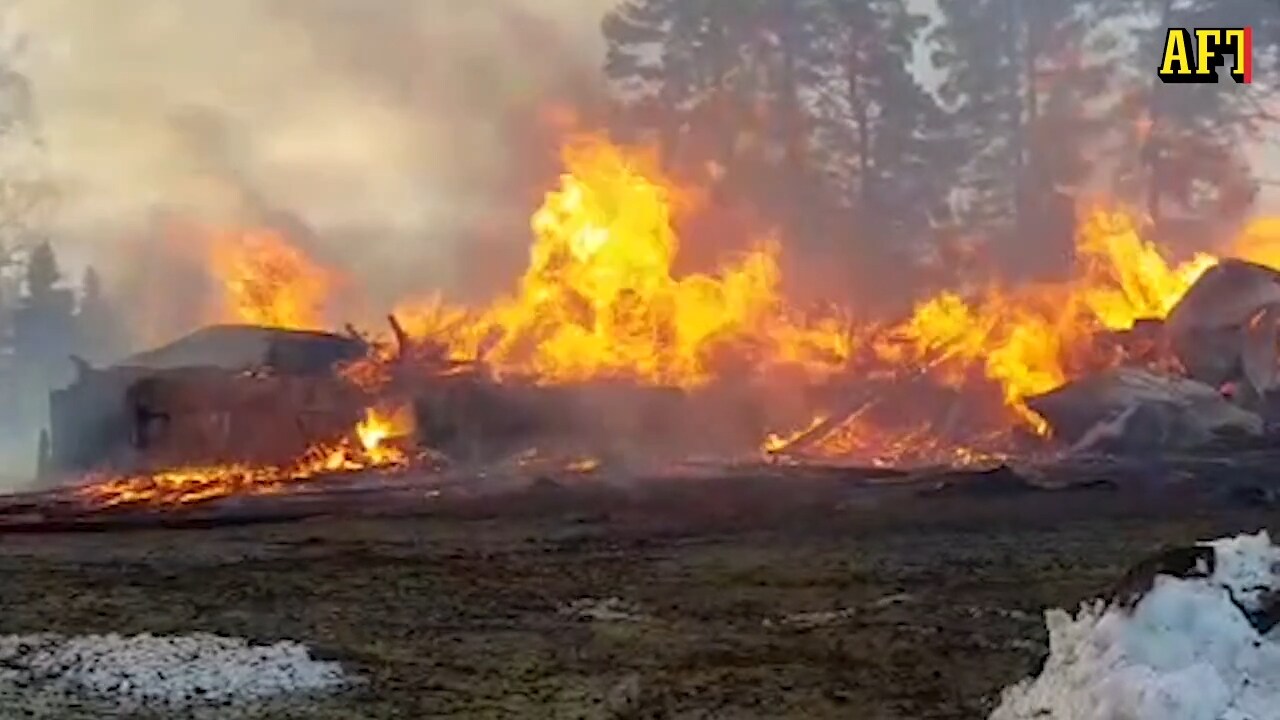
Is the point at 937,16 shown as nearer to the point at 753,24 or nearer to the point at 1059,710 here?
the point at 753,24

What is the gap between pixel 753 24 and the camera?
89.3ft

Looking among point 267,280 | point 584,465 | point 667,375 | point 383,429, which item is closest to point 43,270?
point 267,280

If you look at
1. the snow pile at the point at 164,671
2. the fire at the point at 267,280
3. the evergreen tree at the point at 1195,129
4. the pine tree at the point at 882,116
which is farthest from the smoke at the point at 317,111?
→ the snow pile at the point at 164,671

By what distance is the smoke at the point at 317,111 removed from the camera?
81.3ft

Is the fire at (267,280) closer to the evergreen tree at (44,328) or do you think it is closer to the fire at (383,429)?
the evergreen tree at (44,328)

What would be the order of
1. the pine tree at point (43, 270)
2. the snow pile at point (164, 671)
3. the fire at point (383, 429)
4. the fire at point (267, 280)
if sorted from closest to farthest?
the snow pile at point (164, 671), the fire at point (383, 429), the fire at point (267, 280), the pine tree at point (43, 270)

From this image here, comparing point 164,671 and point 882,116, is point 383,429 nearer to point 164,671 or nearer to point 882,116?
point 164,671

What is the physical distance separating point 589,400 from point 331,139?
8519mm

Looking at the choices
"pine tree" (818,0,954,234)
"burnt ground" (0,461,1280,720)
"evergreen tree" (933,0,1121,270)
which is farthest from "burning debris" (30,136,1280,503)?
"pine tree" (818,0,954,234)

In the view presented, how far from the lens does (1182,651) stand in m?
4.40

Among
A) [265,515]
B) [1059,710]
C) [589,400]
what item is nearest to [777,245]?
[589,400]

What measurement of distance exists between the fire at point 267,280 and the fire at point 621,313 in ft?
8.81

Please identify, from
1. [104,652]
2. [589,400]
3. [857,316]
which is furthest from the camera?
[857,316]

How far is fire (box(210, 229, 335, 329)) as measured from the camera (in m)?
23.9
